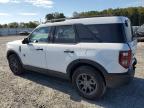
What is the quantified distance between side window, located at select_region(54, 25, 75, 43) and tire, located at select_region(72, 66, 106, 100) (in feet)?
2.64

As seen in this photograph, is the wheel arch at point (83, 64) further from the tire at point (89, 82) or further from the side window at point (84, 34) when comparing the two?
the side window at point (84, 34)

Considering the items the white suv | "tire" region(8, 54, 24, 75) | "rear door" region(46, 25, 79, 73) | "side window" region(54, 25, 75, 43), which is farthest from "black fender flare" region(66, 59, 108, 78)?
"tire" region(8, 54, 24, 75)

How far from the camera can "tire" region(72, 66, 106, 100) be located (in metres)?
5.12

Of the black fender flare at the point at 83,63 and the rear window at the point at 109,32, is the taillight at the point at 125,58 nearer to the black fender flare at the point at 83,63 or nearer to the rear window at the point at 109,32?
the rear window at the point at 109,32

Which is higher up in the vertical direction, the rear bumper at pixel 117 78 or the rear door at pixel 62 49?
the rear door at pixel 62 49

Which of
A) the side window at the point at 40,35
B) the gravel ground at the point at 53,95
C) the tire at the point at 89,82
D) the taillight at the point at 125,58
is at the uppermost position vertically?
the side window at the point at 40,35

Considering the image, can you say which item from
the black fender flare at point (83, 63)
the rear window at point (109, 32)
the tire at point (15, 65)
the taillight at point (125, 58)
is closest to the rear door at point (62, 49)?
the black fender flare at point (83, 63)

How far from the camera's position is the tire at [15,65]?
7535mm

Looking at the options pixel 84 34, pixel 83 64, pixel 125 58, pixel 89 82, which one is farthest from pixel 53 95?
pixel 125 58

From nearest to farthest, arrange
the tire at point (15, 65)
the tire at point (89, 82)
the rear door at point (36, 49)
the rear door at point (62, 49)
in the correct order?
the tire at point (89, 82), the rear door at point (62, 49), the rear door at point (36, 49), the tire at point (15, 65)

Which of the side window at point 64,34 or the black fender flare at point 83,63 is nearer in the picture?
the black fender flare at point 83,63

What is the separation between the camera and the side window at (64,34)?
559 cm

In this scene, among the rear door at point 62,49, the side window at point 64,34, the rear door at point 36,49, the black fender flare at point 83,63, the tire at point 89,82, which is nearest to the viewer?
the black fender flare at point 83,63

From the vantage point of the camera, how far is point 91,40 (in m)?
5.19
